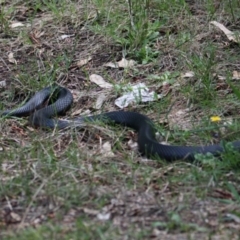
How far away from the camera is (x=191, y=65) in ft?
19.6

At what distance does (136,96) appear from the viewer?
18.7 feet

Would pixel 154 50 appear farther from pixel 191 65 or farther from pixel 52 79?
pixel 52 79

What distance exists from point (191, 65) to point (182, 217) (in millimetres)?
2271

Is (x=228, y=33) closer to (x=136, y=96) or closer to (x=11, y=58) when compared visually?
(x=136, y=96)

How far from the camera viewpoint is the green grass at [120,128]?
396cm

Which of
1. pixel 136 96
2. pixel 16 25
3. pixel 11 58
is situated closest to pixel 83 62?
pixel 11 58

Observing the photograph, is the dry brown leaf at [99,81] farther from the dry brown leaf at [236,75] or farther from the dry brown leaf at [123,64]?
the dry brown leaf at [236,75]

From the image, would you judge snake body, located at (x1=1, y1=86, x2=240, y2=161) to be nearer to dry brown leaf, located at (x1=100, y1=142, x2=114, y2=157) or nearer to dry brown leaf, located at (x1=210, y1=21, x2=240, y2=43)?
dry brown leaf, located at (x1=100, y1=142, x2=114, y2=157)

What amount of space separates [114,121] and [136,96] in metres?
0.43

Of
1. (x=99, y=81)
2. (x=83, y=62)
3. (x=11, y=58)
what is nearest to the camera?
(x=99, y=81)

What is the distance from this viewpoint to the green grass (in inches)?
156

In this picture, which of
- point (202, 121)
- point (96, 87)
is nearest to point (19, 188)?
point (202, 121)

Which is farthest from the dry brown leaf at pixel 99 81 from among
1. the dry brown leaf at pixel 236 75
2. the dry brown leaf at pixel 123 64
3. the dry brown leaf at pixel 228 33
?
the dry brown leaf at pixel 228 33

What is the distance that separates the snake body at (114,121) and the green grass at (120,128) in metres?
0.07
